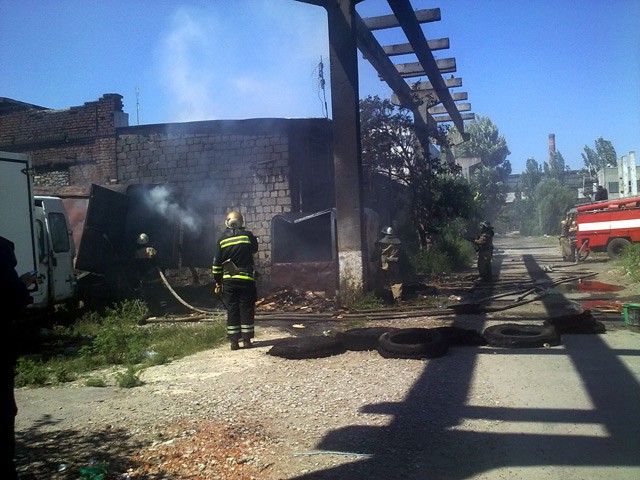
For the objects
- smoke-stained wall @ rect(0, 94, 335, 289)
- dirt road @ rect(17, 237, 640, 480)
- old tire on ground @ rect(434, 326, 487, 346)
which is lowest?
dirt road @ rect(17, 237, 640, 480)

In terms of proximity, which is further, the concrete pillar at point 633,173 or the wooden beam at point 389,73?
the concrete pillar at point 633,173

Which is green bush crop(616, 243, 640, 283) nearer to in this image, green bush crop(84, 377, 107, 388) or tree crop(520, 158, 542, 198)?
green bush crop(84, 377, 107, 388)

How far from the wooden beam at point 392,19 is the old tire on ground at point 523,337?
8239mm

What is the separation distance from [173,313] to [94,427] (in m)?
6.65

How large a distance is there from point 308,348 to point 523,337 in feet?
8.41

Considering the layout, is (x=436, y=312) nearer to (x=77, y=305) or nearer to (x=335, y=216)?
(x=335, y=216)

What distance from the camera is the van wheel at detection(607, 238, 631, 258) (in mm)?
16598

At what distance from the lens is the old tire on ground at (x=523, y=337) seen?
6.40m

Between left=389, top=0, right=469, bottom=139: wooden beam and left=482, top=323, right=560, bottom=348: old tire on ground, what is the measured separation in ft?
24.7

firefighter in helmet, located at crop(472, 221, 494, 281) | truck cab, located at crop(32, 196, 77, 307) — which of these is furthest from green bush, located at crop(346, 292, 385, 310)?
truck cab, located at crop(32, 196, 77, 307)

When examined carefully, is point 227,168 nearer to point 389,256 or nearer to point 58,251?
point 389,256

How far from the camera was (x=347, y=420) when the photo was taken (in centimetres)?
430

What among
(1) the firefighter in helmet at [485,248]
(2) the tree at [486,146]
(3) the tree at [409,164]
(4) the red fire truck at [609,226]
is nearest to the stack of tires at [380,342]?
(1) the firefighter in helmet at [485,248]

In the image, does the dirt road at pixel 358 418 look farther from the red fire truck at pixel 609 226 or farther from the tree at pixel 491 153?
the tree at pixel 491 153
